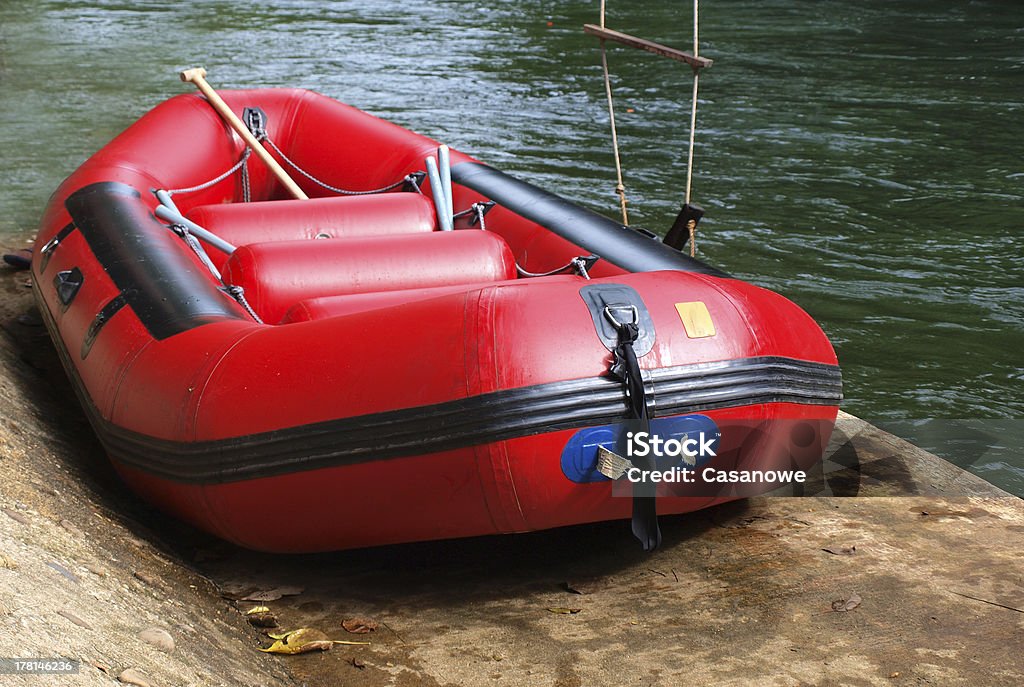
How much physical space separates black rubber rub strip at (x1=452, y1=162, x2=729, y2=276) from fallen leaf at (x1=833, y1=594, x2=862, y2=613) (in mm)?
1075

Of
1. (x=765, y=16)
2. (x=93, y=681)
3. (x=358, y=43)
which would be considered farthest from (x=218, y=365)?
(x=765, y=16)

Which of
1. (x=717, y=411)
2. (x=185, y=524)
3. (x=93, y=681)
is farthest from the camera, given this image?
(x=185, y=524)

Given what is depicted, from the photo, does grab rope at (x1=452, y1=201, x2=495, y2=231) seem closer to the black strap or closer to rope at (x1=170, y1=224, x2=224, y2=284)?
rope at (x1=170, y1=224, x2=224, y2=284)

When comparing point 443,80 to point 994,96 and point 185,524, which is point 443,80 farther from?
point 185,524

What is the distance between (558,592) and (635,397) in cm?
62

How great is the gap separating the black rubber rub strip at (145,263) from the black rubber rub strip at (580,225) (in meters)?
1.24

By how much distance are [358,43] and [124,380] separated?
9200 millimetres

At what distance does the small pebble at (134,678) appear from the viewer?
6.72ft

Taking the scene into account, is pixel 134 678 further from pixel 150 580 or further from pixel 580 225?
pixel 580 225

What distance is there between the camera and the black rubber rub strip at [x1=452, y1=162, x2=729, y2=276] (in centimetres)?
377

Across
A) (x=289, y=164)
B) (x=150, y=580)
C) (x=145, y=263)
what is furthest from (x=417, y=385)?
(x=289, y=164)

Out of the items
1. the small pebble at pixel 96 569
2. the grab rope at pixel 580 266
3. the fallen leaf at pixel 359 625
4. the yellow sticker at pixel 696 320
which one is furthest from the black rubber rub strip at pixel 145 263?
the yellow sticker at pixel 696 320

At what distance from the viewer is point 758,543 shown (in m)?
3.25

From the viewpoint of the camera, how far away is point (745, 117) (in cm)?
880
